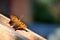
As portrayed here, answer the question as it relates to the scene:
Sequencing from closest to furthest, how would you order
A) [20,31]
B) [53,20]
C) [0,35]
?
1. [0,35]
2. [20,31]
3. [53,20]

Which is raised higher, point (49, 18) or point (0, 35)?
point (49, 18)

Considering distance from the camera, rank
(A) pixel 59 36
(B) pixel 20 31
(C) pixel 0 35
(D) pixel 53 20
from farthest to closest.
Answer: (D) pixel 53 20
(A) pixel 59 36
(B) pixel 20 31
(C) pixel 0 35

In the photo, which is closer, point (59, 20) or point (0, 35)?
point (0, 35)

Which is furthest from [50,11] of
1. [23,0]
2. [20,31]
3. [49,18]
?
[20,31]

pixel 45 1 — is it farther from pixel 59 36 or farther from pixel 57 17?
pixel 59 36

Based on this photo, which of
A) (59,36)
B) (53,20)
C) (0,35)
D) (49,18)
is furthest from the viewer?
(49,18)

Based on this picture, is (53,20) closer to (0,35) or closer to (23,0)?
(23,0)

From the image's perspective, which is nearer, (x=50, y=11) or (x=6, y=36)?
(x=6, y=36)

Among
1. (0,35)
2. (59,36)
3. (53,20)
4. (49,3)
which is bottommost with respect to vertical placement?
(0,35)

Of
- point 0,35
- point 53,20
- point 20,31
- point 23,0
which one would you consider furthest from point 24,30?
point 23,0
